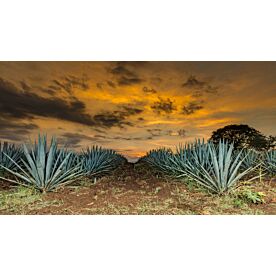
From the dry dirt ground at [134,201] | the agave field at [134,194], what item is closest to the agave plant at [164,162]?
the agave field at [134,194]

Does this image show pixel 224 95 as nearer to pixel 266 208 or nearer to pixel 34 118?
pixel 266 208

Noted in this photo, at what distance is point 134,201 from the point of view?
3.15 m

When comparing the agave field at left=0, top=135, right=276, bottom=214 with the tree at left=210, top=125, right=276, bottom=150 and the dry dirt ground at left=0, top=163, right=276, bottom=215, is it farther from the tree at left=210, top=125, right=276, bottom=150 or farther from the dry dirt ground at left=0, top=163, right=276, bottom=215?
the tree at left=210, top=125, right=276, bottom=150

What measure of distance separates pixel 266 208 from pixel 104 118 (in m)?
2.37

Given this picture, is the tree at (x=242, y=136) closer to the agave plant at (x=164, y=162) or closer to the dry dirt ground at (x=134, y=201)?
the agave plant at (x=164, y=162)

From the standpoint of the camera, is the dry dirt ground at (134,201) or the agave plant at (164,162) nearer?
the dry dirt ground at (134,201)

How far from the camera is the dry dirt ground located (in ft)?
9.59

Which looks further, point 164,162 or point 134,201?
point 164,162

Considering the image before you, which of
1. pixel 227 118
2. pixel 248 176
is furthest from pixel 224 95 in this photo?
pixel 248 176

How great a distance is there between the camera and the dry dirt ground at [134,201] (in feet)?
9.59

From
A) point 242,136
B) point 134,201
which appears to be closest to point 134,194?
point 134,201

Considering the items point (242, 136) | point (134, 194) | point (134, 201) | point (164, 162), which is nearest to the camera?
point (134, 201)

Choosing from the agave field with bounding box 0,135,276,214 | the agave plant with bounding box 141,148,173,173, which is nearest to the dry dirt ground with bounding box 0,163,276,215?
the agave field with bounding box 0,135,276,214

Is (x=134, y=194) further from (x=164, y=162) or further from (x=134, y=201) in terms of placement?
(x=164, y=162)
